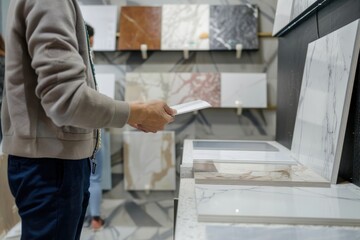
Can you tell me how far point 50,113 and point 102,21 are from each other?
7.08ft

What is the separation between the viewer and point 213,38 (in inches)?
100

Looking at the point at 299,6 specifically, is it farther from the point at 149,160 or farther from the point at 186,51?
the point at 149,160

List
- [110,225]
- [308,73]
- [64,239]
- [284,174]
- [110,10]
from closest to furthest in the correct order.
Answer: [64,239]
[284,174]
[308,73]
[110,225]
[110,10]

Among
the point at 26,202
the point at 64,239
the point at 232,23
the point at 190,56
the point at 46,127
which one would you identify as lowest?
the point at 64,239

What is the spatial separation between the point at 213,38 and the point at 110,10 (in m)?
0.93

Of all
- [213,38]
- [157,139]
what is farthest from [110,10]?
[157,139]

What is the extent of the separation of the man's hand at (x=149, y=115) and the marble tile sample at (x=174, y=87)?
5.52 feet

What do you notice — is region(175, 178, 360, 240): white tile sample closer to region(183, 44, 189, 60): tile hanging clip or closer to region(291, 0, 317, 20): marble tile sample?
region(291, 0, 317, 20): marble tile sample

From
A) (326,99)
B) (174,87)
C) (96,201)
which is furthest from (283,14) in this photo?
(96,201)

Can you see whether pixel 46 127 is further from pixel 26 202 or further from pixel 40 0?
pixel 40 0

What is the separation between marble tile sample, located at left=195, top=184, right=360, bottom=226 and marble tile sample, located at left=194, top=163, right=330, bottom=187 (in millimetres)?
33

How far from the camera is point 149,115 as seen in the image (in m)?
0.84

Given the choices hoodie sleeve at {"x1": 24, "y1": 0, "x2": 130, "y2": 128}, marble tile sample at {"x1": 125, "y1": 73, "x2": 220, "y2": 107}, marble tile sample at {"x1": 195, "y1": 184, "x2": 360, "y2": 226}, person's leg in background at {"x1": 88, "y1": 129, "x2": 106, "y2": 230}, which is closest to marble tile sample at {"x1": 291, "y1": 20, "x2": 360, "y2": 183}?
marble tile sample at {"x1": 195, "y1": 184, "x2": 360, "y2": 226}

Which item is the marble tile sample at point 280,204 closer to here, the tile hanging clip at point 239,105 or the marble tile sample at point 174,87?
the tile hanging clip at point 239,105
